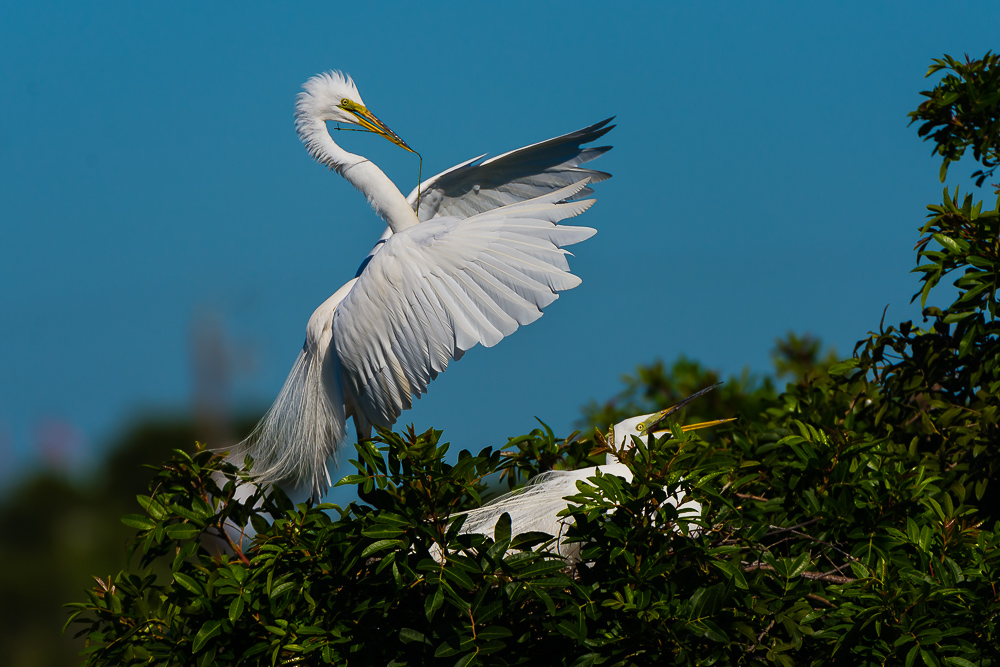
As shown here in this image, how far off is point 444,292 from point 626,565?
1307 millimetres

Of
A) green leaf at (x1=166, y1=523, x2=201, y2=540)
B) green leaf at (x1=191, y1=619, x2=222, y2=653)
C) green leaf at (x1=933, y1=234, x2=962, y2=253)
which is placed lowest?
green leaf at (x1=191, y1=619, x2=222, y2=653)

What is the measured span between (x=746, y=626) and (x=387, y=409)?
1.80 m

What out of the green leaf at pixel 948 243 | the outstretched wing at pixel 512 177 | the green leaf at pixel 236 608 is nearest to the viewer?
the green leaf at pixel 236 608

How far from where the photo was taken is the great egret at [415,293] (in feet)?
11.0

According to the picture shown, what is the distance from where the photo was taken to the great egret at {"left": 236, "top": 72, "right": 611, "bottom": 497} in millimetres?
3355

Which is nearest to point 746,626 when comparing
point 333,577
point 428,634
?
point 428,634

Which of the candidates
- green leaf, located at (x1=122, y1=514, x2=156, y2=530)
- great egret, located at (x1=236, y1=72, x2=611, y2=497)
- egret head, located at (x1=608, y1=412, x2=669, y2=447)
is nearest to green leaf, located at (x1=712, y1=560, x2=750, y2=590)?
great egret, located at (x1=236, y1=72, x2=611, y2=497)

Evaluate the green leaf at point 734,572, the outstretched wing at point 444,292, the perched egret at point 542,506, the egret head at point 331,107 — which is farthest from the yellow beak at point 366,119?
the green leaf at point 734,572

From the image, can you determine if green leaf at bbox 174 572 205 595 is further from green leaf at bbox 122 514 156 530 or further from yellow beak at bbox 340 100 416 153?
yellow beak at bbox 340 100 416 153

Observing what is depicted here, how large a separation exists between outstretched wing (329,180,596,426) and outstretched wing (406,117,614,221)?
0.37 m

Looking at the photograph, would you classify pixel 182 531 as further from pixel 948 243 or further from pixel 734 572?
pixel 948 243

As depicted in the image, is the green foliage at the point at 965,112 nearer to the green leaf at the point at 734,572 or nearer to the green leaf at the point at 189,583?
the green leaf at the point at 734,572

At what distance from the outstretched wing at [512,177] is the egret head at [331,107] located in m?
0.39

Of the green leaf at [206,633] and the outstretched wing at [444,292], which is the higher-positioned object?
the outstretched wing at [444,292]
